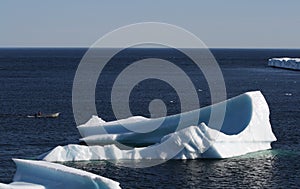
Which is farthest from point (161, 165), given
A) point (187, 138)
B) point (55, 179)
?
point (55, 179)

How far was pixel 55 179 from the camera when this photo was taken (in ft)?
108

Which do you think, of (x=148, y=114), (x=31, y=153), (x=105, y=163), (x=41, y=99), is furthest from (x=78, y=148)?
(x=41, y=99)

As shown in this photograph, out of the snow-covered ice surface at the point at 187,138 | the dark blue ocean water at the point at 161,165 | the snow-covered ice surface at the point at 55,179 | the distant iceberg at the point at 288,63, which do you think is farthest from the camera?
the distant iceberg at the point at 288,63

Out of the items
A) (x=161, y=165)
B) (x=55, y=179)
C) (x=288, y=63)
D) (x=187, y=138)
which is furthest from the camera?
(x=288, y=63)

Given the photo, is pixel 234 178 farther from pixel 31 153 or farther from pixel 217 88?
pixel 217 88

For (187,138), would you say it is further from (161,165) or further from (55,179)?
(55,179)

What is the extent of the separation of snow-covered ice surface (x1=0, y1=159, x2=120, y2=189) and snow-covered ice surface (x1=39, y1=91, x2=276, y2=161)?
352 inches

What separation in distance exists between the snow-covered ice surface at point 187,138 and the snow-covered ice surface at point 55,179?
352 inches

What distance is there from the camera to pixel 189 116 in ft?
169

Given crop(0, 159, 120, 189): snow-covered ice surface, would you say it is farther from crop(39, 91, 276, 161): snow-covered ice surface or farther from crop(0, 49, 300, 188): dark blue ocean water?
crop(39, 91, 276, 161): snow-covered ice surface

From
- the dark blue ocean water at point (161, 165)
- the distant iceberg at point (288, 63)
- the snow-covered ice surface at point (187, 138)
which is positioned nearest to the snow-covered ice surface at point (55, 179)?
the dark blue ocean water at point (161, 165)

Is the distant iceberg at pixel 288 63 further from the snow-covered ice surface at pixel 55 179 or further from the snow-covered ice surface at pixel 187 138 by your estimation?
the snow-covered ice surface at pixel 55 179

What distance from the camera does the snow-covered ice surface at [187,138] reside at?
4444 cm

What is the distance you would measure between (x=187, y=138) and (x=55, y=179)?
48.0ft
